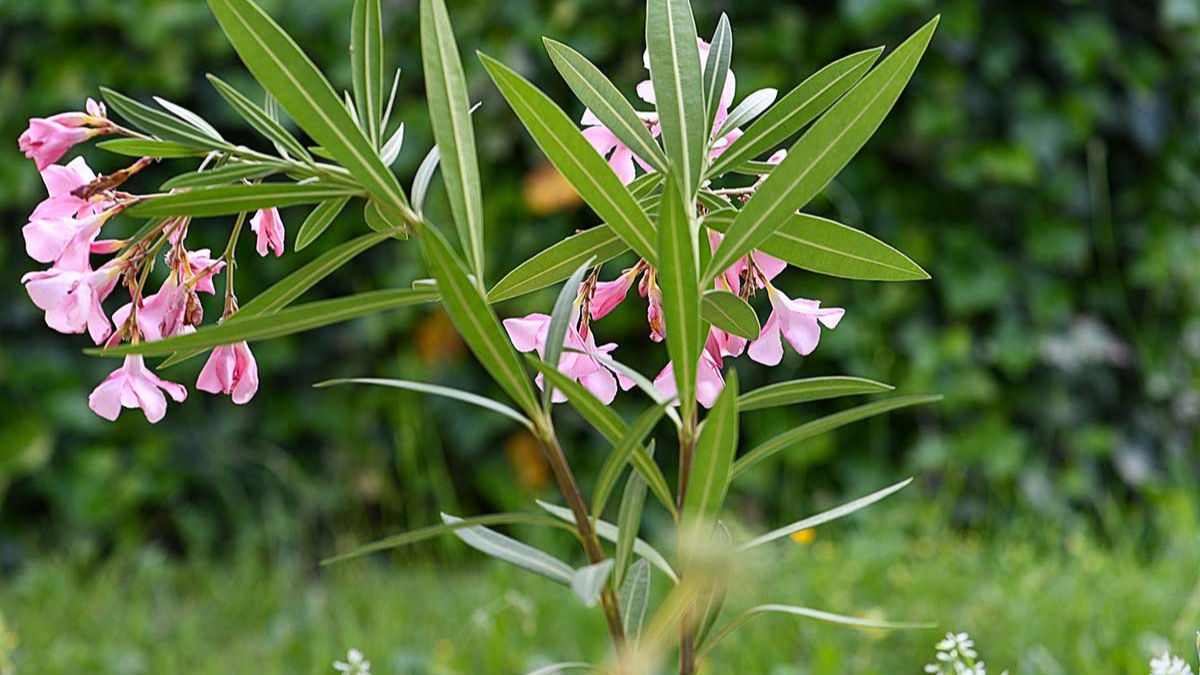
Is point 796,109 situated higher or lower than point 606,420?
higher

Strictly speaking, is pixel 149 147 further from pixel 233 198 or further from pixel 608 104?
pixel 608 104

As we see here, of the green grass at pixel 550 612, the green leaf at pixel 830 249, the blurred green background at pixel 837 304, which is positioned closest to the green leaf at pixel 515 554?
the green leaf at pixel 830 249

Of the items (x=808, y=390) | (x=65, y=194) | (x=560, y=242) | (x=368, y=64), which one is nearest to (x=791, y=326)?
(x=808, y=390)

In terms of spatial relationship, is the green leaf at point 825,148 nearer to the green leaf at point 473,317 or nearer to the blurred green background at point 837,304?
the green leaf at point 473,317

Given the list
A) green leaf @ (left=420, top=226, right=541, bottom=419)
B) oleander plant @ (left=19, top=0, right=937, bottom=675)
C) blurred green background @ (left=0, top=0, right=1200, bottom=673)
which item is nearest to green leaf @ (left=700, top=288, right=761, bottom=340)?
oleander plant @ (left=19, top=0, right=937, bottom=675)

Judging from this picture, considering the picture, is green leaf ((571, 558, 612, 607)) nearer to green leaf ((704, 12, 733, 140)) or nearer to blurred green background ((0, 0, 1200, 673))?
green leaf ((704, 12, 733, 140))

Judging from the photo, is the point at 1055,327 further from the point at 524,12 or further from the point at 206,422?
the point at 206,422

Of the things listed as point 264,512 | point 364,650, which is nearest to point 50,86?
point 264,512
